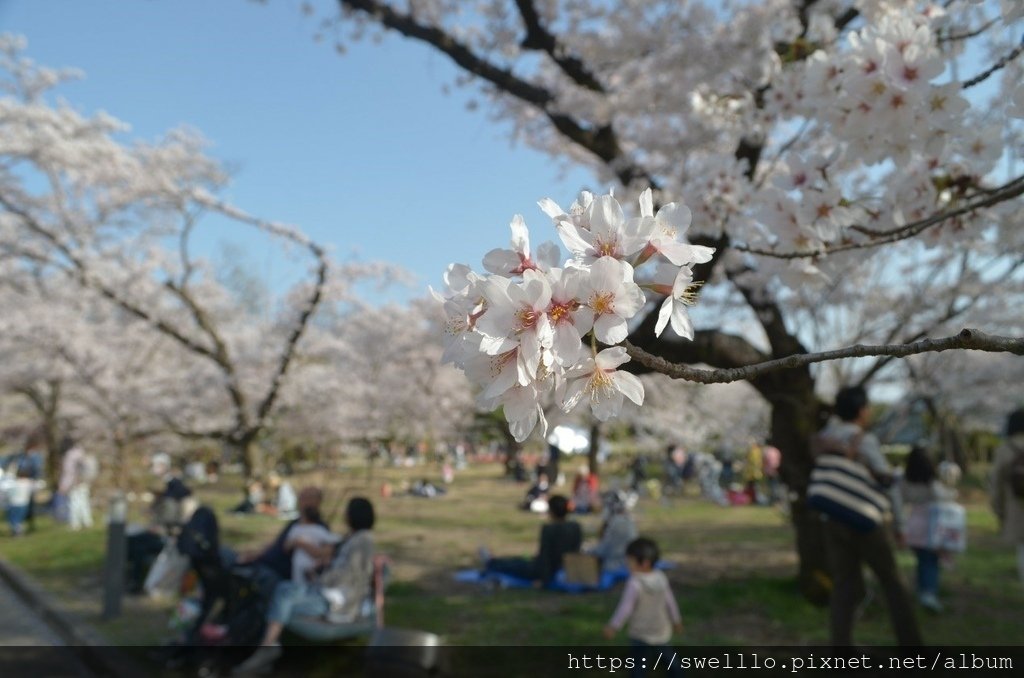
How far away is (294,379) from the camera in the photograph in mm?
15438

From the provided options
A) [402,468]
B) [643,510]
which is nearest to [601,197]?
[643,510]

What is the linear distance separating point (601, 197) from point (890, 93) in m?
1.49

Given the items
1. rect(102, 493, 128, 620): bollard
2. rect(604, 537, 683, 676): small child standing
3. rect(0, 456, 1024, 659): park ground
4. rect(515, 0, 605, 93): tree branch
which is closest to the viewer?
rect(604, 537, 683, 676): small child standing

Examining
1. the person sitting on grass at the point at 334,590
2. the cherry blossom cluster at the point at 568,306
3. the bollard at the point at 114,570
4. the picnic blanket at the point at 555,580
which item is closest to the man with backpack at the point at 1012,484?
the picnic blanket at the point at 555,580

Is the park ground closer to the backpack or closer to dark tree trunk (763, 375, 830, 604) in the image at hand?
dark tree trunk (763, 375, 830, 604)

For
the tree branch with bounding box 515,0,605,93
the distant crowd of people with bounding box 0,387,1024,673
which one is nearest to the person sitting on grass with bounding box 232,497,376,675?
the distant crowd of people with bounding box 0,387,1024,673

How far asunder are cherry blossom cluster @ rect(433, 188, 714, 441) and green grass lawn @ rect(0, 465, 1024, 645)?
4.25 meters

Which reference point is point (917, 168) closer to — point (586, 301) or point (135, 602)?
point (586, 301)

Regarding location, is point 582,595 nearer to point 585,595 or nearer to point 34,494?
point 585,595

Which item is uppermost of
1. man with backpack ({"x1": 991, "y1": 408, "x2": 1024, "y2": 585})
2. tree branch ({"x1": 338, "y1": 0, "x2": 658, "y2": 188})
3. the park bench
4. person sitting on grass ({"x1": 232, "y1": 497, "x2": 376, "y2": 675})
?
tree branch ({"x1": 338, "y1": 0, "x2": 658, "y2": 188})

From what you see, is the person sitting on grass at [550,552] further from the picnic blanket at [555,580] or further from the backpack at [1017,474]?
the backpack at [1017,474]

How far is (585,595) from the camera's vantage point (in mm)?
6773

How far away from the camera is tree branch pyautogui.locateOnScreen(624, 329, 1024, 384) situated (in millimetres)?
1146

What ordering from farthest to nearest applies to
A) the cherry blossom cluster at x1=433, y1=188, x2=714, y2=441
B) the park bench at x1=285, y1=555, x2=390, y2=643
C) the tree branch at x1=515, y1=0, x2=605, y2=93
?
the tree branch at x1=515, y1=0, x2=605, y2=93, the park bench at x1=285, y1=555, x2=390, y2=643, the cherry blossom cluster at x1=433, y1=188, x2=714, y2=441
